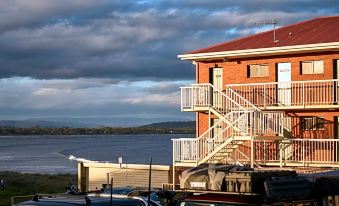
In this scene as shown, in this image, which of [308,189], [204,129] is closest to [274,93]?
[204,129]

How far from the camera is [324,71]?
1267 inches

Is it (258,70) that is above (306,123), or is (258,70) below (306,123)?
above

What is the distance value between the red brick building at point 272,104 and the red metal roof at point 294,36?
0.24ft

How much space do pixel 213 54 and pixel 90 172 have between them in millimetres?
8883

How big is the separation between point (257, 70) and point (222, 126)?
3.14m

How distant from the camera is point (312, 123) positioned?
3238 centimetres

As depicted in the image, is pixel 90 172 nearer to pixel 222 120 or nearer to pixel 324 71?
pixel 222 120

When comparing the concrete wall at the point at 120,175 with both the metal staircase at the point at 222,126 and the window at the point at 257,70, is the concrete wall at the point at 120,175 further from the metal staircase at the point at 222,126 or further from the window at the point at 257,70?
the window at the point at 257,70

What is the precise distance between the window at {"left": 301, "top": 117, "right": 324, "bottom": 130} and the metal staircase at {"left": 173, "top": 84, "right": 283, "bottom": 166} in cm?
111

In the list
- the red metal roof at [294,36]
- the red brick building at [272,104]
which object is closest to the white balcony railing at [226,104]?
the red brick building at [272,104]

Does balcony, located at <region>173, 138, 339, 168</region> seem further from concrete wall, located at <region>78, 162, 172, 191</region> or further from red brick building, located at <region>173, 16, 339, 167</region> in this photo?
concrete wall, located at <region>78, 162, 172, 191</region>

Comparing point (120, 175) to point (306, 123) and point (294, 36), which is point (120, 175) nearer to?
point (306, 123)

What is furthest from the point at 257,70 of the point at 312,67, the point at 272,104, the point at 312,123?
the point at 312,123

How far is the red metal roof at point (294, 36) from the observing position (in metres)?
33.1
